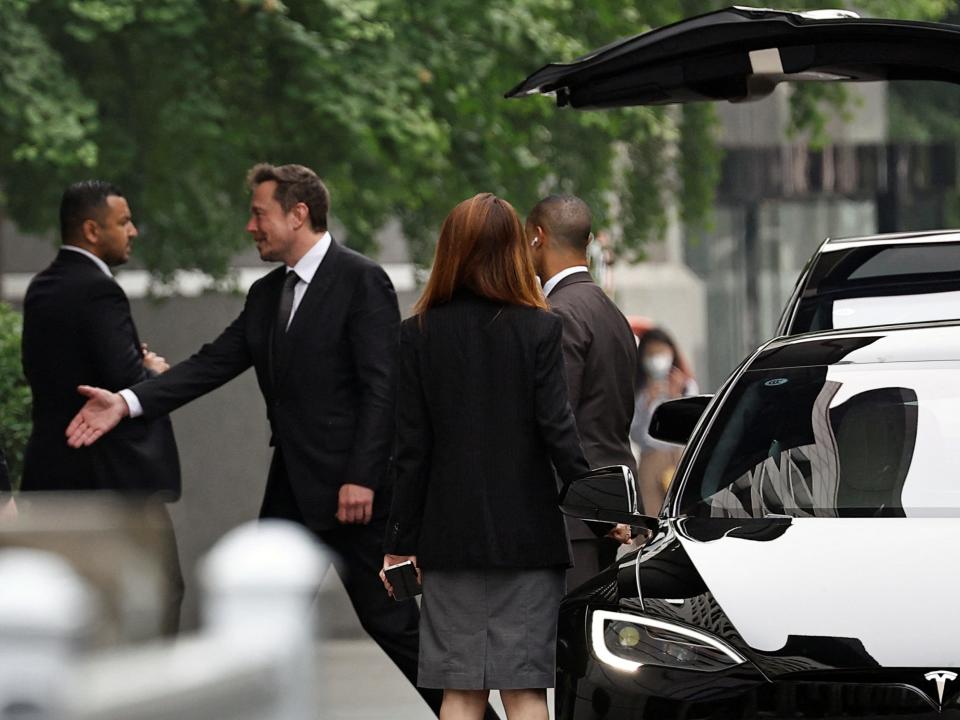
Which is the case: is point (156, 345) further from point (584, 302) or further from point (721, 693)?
point (721, 693)

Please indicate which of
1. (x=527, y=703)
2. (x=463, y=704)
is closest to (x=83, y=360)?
(x=463, y=704)

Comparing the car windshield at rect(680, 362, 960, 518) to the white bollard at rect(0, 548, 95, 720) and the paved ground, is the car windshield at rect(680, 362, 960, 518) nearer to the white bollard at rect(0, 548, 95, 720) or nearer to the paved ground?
the paved ground

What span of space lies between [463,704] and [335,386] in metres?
1.43

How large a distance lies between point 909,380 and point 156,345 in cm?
629

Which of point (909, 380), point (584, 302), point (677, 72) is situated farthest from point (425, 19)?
point (909, 380)

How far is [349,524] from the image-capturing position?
639cm

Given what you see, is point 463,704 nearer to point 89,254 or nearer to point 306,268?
point 306,268

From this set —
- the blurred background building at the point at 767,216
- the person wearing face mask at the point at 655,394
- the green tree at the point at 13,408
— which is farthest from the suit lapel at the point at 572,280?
the blurred background building at the point at 767,216

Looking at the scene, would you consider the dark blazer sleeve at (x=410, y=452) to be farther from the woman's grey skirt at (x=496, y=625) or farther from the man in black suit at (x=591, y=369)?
the man in black suit at (x=591, y=369)

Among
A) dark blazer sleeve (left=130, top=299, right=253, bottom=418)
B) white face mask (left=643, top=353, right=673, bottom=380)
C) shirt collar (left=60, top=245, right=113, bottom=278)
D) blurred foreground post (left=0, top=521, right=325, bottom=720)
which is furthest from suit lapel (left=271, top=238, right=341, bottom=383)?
white face mask (left=643, top=353, right=673, bottom=380)

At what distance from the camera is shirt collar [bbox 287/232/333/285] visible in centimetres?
659

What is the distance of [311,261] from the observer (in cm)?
662

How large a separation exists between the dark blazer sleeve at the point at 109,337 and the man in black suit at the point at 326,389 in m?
0.17

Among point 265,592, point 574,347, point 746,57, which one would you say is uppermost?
point 746,57
